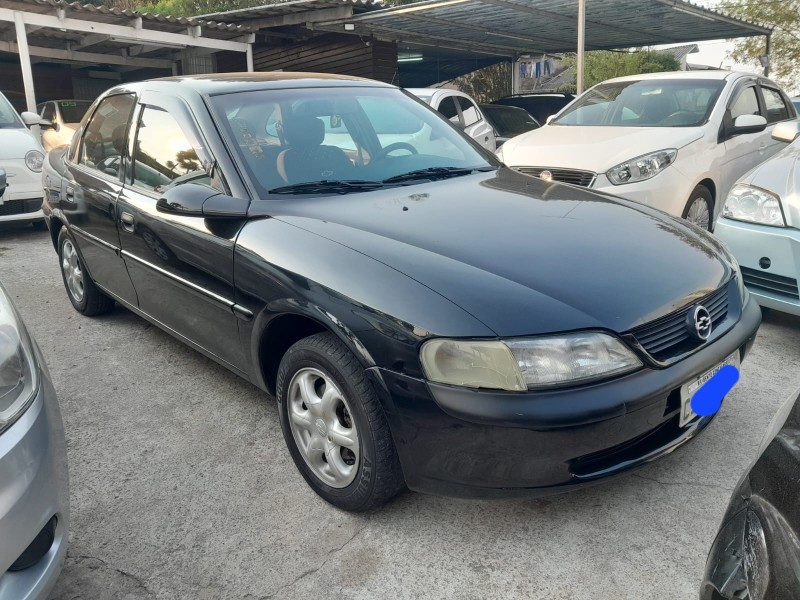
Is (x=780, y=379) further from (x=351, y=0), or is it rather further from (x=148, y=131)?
(x=351, y=0)

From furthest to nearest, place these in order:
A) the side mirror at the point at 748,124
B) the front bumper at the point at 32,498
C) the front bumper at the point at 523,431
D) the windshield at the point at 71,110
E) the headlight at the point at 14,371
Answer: the windshield at the point at 71,110 → the side mirror at the point at 748,124 → the front bumper at the point at 523,431 → the headlight at the point at 14,371 → the front bumper at the point at 32,498

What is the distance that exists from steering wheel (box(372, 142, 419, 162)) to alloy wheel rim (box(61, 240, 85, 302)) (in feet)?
7.38

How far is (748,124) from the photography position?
18.3 feet

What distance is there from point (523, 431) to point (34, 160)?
669cm

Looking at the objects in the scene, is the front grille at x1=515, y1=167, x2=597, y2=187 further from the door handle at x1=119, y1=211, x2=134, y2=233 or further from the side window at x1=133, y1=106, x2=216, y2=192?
the door handle at x1=119, y1=211, x2=134, y2=233

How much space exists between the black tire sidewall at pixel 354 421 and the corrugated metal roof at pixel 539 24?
889 centimetres

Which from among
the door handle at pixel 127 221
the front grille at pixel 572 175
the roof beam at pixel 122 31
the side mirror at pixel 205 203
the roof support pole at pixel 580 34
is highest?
the roof beam at pixel 122 31

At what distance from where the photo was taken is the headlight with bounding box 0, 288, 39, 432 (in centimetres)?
168

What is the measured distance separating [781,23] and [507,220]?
2901 cm

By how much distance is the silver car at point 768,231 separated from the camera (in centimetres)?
361

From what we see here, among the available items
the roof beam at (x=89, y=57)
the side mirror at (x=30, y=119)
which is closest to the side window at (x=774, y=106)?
the side mirror at (x=30, y=119)

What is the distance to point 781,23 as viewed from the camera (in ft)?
84.6

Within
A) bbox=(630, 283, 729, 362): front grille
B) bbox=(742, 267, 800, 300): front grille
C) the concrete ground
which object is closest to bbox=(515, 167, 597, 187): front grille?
bbox=(742, 267, 800, 300): front grille

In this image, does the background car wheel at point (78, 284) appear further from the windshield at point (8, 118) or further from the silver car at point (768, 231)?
the silver car at point (768, 231)
